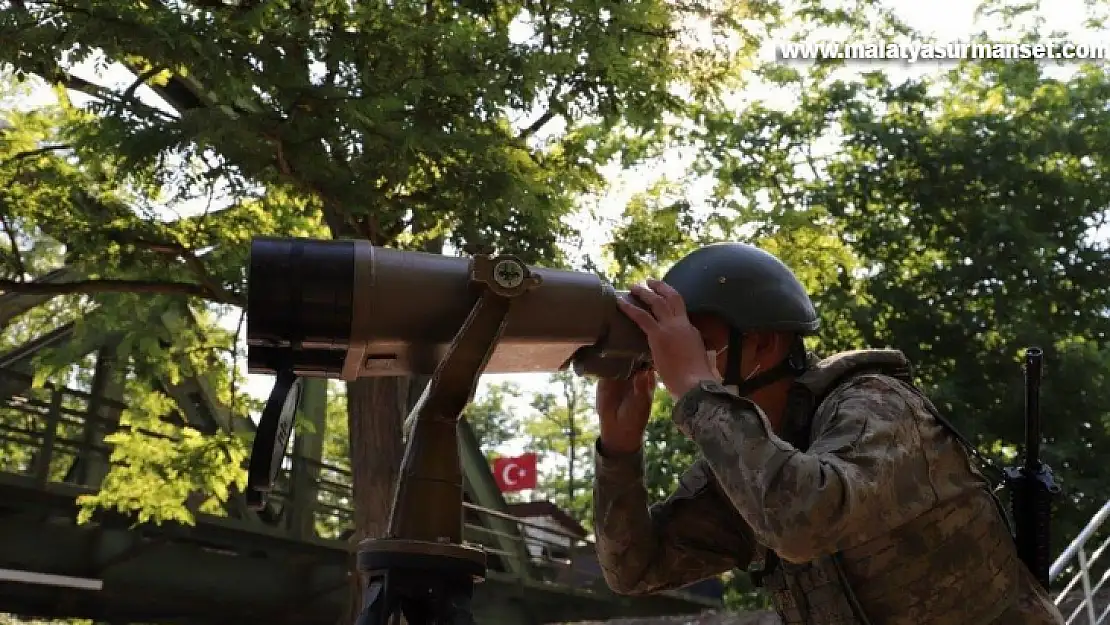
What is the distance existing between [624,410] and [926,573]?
81cm

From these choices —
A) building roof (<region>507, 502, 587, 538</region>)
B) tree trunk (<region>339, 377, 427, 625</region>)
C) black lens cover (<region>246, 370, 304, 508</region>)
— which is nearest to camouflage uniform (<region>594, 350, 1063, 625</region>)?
black lens cover (<region>246, 370, 304, 508</region>)

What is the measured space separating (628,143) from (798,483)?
10036 millimetres

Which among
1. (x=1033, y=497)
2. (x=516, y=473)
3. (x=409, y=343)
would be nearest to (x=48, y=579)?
(x=409, y=343)

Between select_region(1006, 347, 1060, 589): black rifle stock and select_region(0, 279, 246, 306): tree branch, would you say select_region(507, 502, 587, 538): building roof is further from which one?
select_region(1006, 347, 1060, 589): black rifle stock

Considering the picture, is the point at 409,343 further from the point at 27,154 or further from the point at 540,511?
the point at 540,511

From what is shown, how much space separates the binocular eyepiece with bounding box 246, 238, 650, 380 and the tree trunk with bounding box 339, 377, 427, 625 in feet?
18.9

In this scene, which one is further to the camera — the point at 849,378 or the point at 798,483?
the point at 849,378

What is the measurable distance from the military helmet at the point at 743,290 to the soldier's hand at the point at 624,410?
25 cm

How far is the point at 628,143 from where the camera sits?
11.7 m

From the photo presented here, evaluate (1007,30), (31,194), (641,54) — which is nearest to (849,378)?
(641,54)

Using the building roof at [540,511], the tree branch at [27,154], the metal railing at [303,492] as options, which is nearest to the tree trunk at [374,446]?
the metal railing at [303,492]

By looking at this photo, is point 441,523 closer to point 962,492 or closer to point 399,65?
point 962,492

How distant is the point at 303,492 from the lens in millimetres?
12359

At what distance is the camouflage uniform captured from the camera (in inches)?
77.9
